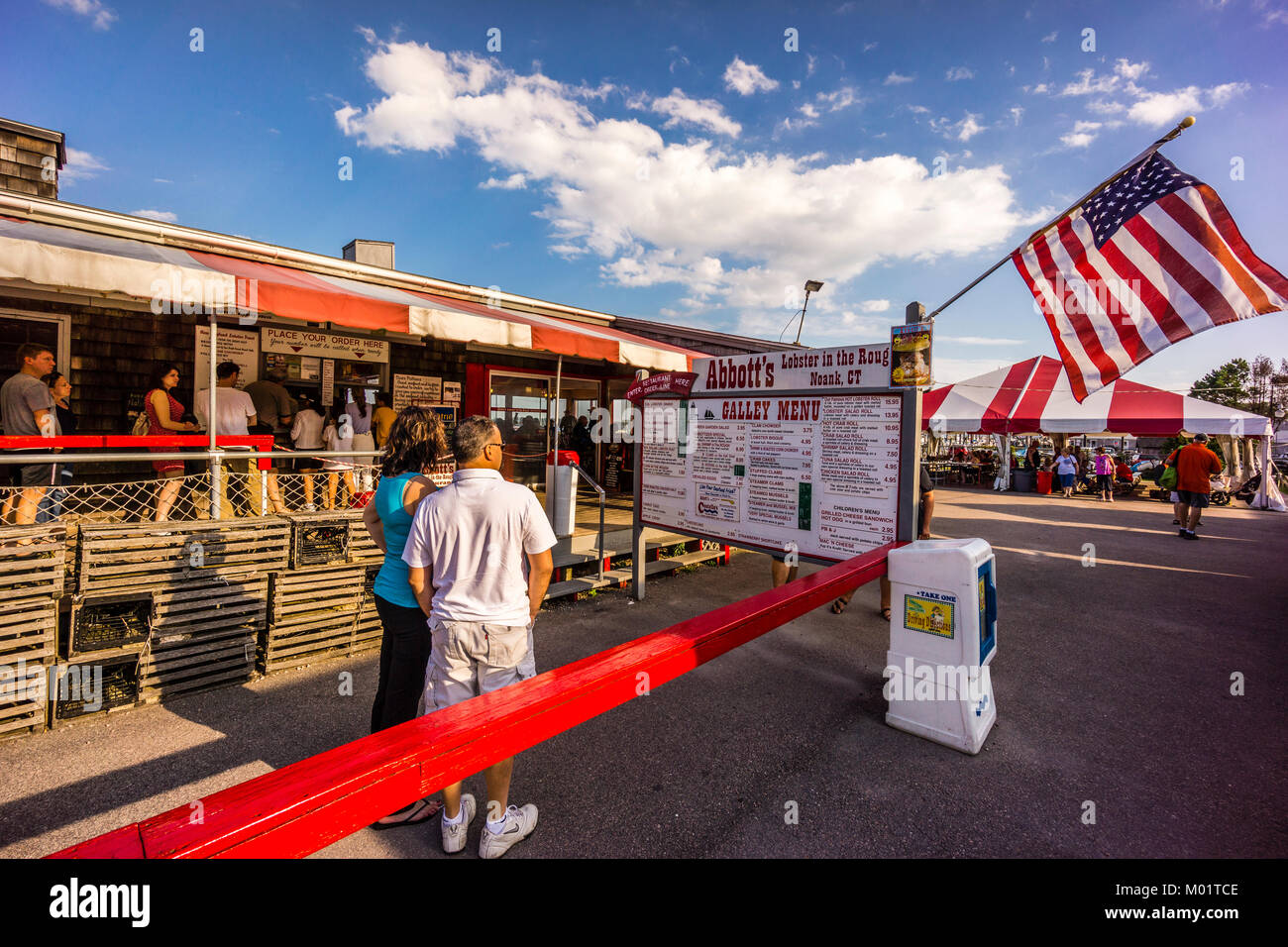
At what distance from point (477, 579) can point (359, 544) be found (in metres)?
3.00

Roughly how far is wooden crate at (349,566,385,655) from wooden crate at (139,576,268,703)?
708mm

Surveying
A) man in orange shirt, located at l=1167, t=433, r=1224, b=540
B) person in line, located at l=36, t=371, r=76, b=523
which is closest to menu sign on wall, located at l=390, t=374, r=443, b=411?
person in line, located at l=36, t=371, r=76, b=523

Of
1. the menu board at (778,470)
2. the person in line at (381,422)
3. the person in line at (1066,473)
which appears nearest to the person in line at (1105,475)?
the person in line at (1066,473)

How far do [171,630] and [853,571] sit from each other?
4543 mm

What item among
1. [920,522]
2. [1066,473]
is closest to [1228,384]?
[1066,473]

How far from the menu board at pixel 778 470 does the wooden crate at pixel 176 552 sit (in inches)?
150

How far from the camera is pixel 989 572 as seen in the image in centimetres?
387

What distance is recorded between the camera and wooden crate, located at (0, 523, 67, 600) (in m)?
3.57

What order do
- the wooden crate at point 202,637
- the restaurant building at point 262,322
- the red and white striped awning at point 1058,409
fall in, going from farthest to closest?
the red and white striped awning at point 1058,409
the restaurant building at point 262,322
the wooden crate at point 202,637

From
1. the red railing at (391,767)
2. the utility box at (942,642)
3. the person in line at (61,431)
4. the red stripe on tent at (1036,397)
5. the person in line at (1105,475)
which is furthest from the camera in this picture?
the red stripe on tent at (1036,397)

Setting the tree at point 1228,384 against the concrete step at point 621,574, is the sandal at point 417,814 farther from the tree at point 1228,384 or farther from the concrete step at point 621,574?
the tree at point 1228,384

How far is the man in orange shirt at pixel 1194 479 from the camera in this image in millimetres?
11562

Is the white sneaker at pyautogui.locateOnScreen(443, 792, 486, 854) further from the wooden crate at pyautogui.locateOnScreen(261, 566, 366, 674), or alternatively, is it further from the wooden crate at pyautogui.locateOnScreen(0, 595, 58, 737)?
the wooden crate at pyautogui.locateOnScreen(0, 595, 58, 737)
